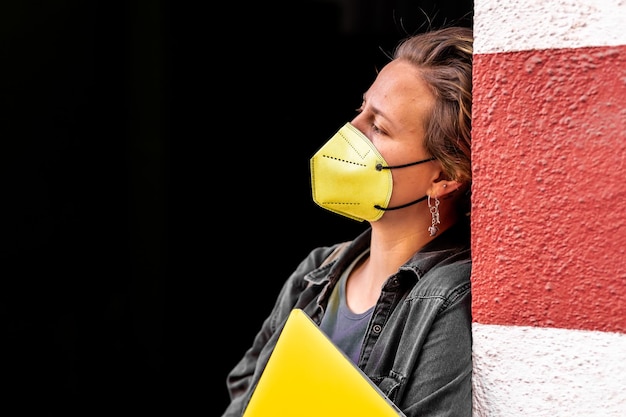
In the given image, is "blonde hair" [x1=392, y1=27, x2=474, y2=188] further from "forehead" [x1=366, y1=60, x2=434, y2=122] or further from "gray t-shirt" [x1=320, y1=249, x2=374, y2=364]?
"gray t-shirt" [x1=320, y1=249, x2=374, y2=364]

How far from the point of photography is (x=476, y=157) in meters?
1.37

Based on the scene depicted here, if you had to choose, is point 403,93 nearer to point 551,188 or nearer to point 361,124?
point 361,124

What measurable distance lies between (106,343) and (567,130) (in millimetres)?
3482

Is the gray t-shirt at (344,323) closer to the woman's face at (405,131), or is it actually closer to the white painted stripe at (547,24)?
the woman's face at (405,131)

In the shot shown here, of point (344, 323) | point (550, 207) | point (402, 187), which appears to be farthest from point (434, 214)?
point (550, 207)

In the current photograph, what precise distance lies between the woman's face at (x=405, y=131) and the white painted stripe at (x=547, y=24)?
56cm

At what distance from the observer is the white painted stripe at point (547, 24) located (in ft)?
3.95

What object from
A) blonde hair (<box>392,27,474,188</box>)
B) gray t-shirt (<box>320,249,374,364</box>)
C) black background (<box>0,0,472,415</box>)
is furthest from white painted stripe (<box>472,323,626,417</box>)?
black background (<box>0,0,472,415</box>)

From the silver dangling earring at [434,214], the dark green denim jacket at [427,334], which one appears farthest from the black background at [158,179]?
the dark green denim jacket at [427,334]

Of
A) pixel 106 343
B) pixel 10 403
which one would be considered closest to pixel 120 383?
pixel 106 343

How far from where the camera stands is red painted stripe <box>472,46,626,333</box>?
4.02ft

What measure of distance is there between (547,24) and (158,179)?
10.7 feet

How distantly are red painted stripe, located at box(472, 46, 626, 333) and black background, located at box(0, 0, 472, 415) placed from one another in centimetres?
252

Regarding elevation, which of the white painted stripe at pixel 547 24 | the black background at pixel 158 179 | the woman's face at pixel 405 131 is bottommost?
the black background at pixel 158 179
